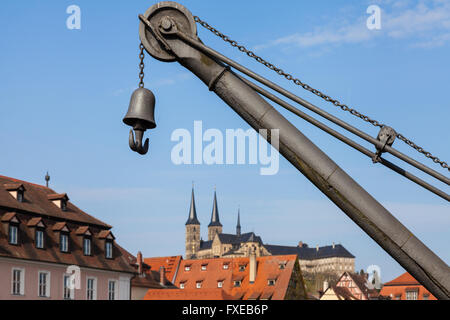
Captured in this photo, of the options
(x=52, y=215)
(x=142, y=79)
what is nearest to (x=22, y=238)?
(x=52, y=215)

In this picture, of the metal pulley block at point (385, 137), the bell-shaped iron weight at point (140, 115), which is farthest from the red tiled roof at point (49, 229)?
the metal pulley block at point (385, 137)

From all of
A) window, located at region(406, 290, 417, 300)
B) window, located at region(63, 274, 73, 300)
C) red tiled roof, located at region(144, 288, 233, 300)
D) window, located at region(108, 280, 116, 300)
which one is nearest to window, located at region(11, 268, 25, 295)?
window, located at region(63, 274, 73, 300)

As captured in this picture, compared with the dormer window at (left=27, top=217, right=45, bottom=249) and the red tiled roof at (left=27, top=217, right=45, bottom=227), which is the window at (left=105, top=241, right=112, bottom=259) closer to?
the dormer window at (left=27, top=217, right=45, bottom=249)

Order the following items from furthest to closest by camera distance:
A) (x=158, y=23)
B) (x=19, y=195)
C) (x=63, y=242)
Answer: (x=63, y=242), (x=19, y=195), (x=158, y=23)

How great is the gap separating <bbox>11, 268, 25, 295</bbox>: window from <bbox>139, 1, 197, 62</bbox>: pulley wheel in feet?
134

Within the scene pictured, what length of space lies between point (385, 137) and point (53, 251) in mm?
44513

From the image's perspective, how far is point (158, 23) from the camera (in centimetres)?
828

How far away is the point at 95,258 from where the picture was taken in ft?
175

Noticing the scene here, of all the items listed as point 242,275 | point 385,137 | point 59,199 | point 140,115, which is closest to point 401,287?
point 242,275

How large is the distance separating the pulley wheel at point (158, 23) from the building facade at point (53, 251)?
3937 centimetres

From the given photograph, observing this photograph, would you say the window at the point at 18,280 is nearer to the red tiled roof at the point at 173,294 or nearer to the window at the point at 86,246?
the window at the point at 86,246

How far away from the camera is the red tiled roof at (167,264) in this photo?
9638cm

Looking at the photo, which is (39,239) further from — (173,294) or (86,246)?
(173,294)
